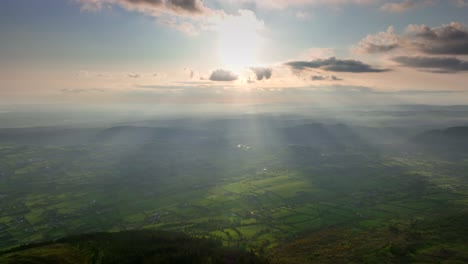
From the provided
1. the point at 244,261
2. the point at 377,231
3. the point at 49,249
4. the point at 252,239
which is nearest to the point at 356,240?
the point at 377,231

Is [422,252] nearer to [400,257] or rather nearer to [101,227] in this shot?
[400,257]

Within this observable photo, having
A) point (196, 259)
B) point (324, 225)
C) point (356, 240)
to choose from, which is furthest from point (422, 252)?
point (196, 259)

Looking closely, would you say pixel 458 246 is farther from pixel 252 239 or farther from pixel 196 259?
→ pixel 196 259

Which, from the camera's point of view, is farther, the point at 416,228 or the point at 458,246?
the point at 416,228

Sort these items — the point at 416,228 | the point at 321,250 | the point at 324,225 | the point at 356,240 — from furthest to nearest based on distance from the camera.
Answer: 1. the point at 324,225
2. the point at 416,228
3. the point at 356,240
4. the point at 321,250

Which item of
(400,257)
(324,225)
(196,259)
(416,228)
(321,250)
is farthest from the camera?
(324,225)

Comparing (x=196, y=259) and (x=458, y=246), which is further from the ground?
(x=196, y=259)

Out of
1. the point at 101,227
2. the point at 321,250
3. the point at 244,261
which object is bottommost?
the point at 101,227
